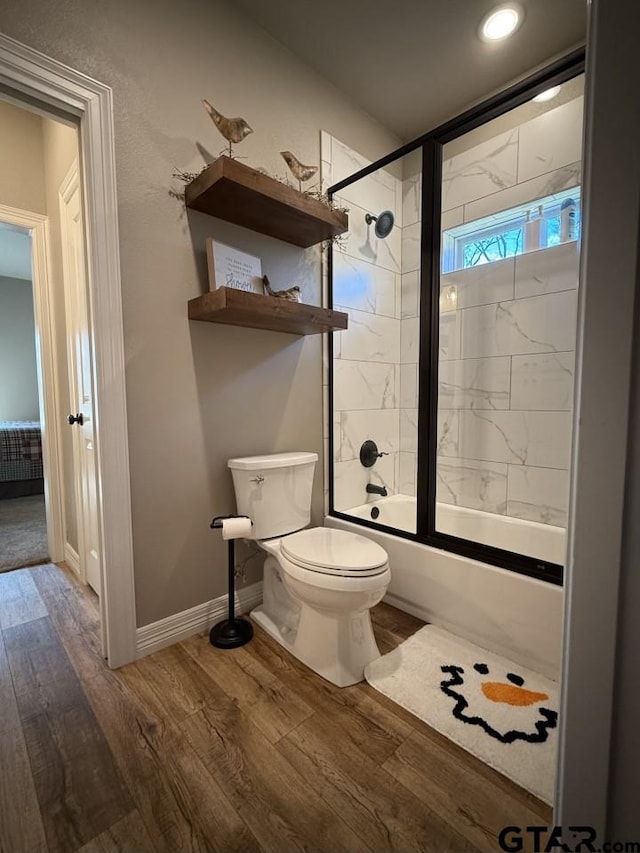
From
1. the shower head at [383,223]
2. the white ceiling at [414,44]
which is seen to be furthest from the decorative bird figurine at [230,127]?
the shower head at [383,223]

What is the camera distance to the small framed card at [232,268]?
161cm

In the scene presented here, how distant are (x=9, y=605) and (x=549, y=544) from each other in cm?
282

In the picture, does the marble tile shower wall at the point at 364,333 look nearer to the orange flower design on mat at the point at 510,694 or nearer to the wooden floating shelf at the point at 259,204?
the wooden floating shelf at the point at 259,204

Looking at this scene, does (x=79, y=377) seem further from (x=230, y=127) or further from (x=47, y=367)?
(x=230, y=127)

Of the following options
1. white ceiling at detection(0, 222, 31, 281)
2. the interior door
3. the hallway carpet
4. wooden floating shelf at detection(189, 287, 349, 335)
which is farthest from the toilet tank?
Result: white ceiling at detection(0, 222, 31, 281)

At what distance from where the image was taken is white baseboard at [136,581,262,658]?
1.56 meters

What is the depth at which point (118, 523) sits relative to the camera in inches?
57.5

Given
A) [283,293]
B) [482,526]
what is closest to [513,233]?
[283,293]

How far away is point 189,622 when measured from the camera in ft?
5.52

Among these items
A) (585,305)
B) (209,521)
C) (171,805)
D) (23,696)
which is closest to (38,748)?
(23,696)

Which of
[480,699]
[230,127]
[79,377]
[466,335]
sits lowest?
[480,699]

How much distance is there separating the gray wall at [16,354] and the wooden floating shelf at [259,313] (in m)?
4.99

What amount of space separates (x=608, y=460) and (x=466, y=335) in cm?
203

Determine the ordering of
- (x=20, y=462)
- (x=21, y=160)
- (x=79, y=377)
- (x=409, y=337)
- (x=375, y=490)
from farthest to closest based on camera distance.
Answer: (x=20, y=462) → (x=409, y=337) → (x=375, y=490) → (x=21, y=160) → (x=79, y=377)
